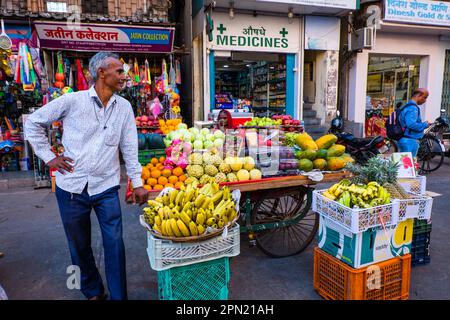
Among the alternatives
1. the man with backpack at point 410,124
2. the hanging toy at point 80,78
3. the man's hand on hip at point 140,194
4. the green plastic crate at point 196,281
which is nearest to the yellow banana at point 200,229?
the green plastic crate at point 196,281

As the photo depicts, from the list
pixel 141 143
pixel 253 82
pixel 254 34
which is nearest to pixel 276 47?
pixel 254 34

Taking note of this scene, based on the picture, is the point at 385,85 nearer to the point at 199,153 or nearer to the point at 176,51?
the point at 176,51

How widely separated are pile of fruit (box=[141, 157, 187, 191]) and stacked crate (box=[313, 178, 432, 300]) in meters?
1.26

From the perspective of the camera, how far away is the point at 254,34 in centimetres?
857

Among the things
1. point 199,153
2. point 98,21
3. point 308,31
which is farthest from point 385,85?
point 199,153

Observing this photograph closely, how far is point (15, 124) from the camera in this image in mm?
7668

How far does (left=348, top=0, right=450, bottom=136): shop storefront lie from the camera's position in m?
9.25

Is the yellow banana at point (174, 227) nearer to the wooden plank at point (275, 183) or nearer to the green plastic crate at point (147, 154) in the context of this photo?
the wooden plank at point (275, 183)

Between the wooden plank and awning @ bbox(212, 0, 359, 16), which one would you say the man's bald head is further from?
awning @ bbox(212, 0, 359, 16)

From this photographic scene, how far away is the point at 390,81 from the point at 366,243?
1137cm

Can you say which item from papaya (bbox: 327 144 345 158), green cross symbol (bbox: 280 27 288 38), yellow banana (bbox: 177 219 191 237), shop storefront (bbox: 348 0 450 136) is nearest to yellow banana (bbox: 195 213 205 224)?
yellow banana (bbox: 177 219 191 237)

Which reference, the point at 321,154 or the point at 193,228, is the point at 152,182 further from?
the point at 321,154
